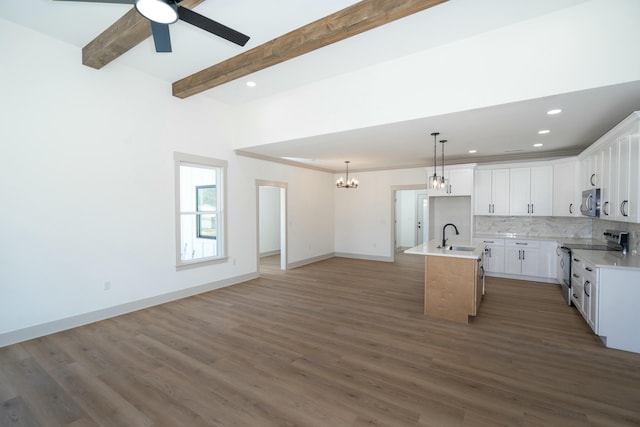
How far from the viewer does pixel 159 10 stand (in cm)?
210

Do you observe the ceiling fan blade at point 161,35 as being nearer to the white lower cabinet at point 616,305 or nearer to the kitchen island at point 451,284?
the kitchen island at point 451,284

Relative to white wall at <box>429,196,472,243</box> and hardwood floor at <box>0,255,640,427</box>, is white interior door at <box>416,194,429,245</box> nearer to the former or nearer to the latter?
white wall at <box>429,196,472,243</box>

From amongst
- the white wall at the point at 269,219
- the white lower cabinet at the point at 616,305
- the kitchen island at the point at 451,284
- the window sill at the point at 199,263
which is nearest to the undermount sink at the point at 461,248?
the kitchen island at the point at 451,284

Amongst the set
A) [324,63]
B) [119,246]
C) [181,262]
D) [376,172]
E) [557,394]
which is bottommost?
[557,394]

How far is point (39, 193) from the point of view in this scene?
3.51 m

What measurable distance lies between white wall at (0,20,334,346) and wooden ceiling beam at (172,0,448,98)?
100cm

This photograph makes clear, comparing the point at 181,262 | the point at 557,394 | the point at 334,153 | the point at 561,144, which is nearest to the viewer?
the point at 557,394

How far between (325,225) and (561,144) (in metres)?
5.75

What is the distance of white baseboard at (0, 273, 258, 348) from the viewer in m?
3.37

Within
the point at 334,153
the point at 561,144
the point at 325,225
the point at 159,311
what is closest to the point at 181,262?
the point at 159,311

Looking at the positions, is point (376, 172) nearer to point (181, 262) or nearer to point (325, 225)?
point (325, 225)

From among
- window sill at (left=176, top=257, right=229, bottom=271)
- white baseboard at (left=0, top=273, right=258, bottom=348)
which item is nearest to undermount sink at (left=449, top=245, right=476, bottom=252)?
window sill at (left=176, top=257, right=229, bottom=271)

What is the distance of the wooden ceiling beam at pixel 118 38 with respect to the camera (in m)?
2.99

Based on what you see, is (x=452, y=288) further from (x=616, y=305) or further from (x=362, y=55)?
(x=362, y=55)
